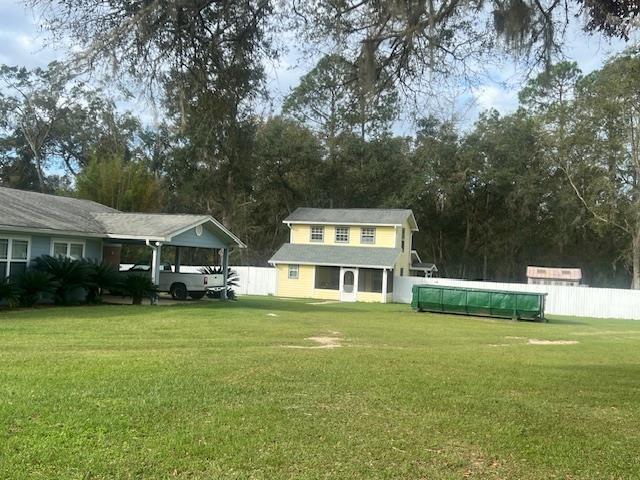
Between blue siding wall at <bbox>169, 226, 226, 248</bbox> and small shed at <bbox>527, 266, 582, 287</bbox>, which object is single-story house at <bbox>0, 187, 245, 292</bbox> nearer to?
blue siding wall at <bbox>169, 226, 226, 248</bbox>

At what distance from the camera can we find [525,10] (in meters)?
7.27

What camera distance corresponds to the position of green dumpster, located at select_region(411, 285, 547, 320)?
1075 inches

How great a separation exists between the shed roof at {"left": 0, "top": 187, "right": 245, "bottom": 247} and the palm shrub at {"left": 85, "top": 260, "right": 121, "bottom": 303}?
4.74 feet

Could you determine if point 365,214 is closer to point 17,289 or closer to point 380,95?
point 17,289

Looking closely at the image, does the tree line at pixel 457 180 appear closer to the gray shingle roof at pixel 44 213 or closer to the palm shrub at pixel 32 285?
the gray shingle roof at pixel 44 213

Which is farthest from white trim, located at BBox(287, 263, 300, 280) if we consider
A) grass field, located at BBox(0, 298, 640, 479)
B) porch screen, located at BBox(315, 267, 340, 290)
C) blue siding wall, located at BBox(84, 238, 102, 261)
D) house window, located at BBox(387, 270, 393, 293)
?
grass field, located at BBox(0, 298, 640, 479)

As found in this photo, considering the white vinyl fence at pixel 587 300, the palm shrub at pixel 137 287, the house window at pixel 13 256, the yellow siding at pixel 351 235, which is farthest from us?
the yellow siding at pixel 351 235

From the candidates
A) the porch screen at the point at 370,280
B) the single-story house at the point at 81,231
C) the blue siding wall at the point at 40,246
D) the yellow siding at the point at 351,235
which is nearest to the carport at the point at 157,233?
the single-story house at the point at 81,231

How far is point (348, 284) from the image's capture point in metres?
39.7

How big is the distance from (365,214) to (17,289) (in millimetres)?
25443

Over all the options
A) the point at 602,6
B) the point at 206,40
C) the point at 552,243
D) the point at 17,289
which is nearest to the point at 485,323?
the point at 17,289

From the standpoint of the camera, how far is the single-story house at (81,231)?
2097cm

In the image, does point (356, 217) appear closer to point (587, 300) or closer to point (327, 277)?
point (327, 277)

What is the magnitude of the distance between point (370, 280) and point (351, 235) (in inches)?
133
